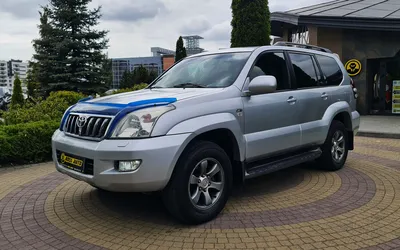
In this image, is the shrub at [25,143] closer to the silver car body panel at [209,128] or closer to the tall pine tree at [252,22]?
the silver car body panel at [209,128]

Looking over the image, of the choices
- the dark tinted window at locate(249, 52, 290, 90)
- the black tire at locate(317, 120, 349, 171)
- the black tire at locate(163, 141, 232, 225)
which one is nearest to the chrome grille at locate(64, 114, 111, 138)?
the black tire at locate(163, 141, 232, 225)

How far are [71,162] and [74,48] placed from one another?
1943 centimetres

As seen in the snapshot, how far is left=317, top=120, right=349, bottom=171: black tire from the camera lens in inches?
236

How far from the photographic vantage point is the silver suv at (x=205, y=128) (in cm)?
360

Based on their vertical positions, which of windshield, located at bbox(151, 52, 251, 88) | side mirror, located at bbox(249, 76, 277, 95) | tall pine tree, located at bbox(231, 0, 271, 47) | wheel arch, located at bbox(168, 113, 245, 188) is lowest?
wheel arch, located at bbox(168, 113, 245, 188)

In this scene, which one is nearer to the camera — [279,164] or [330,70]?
[279,164]

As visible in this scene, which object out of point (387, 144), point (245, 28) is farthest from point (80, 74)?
point (387, 144)

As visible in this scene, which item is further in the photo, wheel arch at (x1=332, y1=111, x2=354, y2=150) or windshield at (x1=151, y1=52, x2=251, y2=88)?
wheel arch at (x1=332, y1=111, x2=354, y2=150)

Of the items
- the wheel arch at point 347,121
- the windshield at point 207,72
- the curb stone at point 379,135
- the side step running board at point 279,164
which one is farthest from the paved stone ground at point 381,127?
the windshield at point 207,72

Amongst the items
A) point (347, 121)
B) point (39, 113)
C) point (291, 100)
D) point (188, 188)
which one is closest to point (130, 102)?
point (188, 188)

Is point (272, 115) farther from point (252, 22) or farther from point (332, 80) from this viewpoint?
point (252, 22)

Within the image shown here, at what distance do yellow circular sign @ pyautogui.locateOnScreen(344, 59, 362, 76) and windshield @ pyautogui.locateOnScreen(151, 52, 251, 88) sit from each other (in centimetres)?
1206

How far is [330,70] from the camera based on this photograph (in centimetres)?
623

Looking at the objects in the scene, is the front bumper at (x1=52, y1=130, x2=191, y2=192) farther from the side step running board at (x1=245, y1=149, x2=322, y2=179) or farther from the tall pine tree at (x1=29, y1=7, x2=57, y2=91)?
the tall pine tree at (x1=29, y1=7, x2=57, y2=91)
